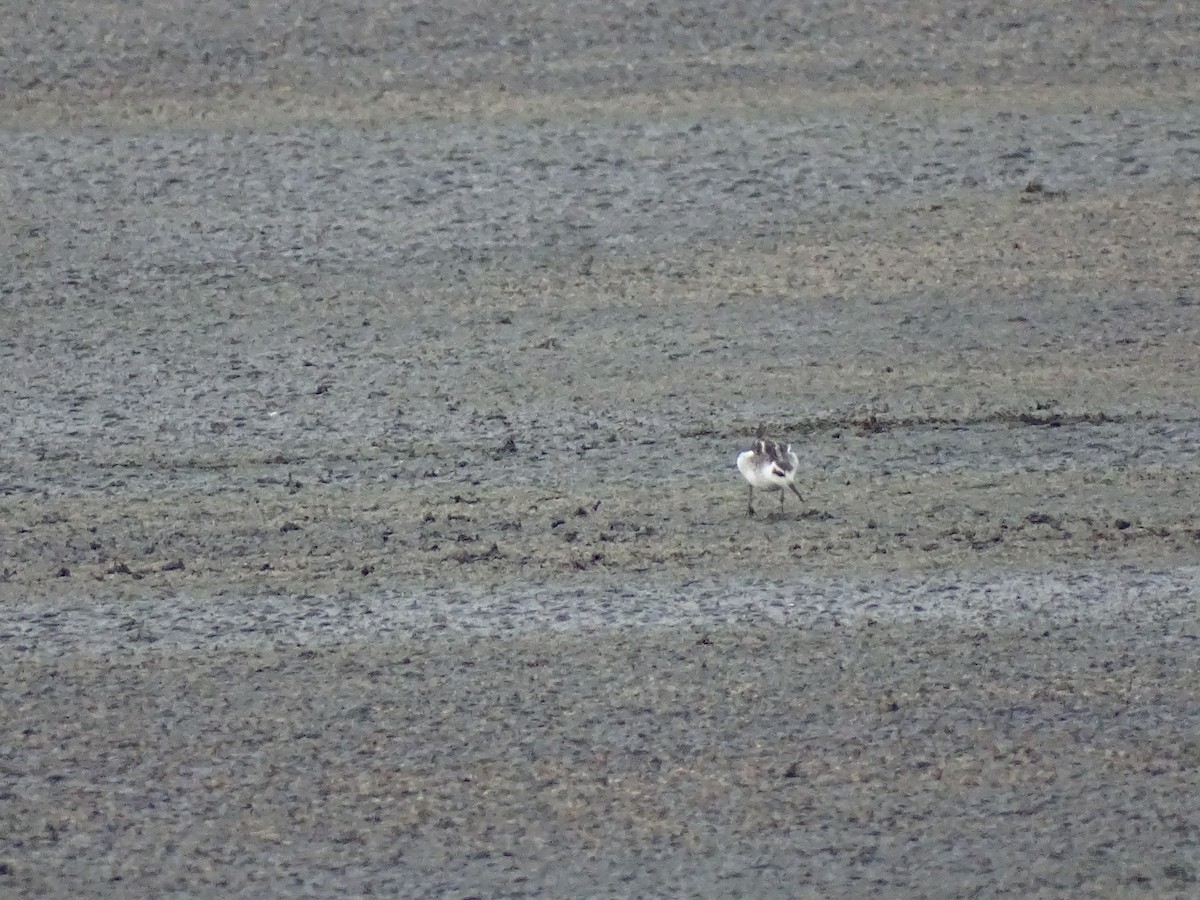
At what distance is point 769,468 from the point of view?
8766 mm

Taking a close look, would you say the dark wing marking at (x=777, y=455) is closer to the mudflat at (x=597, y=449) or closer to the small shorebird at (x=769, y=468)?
the small shorebird at (x=769, y=468)

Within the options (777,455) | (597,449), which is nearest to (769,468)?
(777,455)

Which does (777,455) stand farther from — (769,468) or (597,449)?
(597,449)

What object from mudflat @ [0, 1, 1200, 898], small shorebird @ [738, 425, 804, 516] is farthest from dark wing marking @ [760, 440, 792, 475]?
mudflat @ [0, 1, 1200, 898]

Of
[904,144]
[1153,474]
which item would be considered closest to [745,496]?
[1153,474]

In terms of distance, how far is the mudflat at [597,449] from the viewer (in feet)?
21.1

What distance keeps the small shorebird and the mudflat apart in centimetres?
17

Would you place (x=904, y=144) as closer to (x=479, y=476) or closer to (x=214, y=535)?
(x=479, y=476)

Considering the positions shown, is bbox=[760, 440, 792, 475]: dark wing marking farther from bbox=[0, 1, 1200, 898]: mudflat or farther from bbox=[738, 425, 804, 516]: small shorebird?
bbox=[0, 1, 1200, 898]: mudflat

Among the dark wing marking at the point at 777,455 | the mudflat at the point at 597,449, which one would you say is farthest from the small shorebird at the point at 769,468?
the mudflat at the point at 597,449

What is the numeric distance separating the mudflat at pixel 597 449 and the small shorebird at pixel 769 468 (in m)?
0.17

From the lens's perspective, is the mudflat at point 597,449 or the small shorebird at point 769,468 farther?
the small shorebird at point 769,468

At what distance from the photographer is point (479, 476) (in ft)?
31.6

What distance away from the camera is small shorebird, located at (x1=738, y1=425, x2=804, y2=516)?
8.75 m
